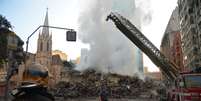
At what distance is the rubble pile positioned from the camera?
42094mm

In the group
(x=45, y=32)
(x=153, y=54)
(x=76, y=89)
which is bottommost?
(x=76, y=89)

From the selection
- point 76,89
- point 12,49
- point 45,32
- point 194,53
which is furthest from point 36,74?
point 45,32

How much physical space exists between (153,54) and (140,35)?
6.81 ft

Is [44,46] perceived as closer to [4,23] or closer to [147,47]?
[4,23]

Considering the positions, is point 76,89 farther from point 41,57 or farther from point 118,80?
point 41,57

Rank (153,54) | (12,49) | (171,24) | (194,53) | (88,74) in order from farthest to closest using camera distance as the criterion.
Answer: (171,24) < (88,74) < (194,53) < (153,54) < (12,49)

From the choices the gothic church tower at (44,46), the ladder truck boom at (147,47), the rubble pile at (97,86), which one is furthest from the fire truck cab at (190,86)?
the gothic church tower at (44,46)

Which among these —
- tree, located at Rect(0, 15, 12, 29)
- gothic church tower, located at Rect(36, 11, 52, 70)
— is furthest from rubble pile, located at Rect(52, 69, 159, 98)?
gothic church tower, located at Rect(36, 11, 52, 70)

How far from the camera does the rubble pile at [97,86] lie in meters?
42.1

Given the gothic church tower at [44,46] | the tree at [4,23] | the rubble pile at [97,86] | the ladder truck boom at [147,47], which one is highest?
the gothic church tower at [44,46]

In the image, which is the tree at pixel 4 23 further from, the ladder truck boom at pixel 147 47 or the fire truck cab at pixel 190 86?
the fire truck cab at pixel 190 86

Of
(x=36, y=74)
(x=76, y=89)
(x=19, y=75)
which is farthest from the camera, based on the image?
(x=76, y=89)

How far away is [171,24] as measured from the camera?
104 meters

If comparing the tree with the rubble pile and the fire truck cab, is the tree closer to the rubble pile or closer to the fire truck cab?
the rubble pile
